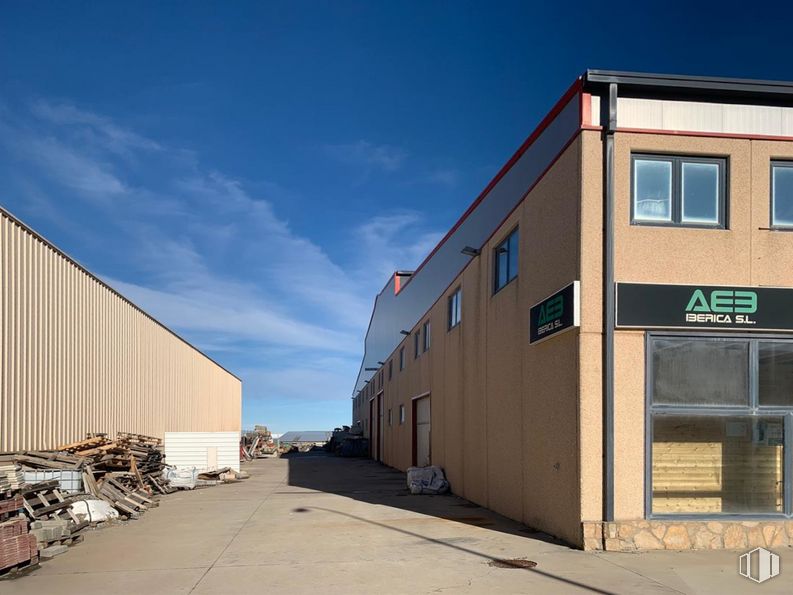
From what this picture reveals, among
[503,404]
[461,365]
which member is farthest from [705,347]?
[461,365]

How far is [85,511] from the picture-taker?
1512cm

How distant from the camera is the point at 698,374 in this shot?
1156 centimetres

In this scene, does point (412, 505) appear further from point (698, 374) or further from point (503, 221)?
point (698, 374)

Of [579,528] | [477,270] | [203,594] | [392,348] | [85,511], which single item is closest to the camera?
[203,594]

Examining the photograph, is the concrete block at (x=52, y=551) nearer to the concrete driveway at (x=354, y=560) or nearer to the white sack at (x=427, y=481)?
the concrete driveway at (x=354, y=560)

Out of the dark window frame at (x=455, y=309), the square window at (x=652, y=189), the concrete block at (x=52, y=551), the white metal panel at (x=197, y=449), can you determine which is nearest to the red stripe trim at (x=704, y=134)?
the square window at (x=652, y=189)

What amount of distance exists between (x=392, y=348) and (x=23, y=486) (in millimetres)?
28074

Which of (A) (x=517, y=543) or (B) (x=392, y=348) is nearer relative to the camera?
(A) (x=517, y=543)

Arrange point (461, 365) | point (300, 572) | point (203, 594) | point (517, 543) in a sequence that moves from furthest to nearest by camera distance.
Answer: point (461, 365)
point (517, 543)
point (300, 572)
point (203, 594)

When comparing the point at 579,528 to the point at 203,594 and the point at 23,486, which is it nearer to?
the point at 203,594

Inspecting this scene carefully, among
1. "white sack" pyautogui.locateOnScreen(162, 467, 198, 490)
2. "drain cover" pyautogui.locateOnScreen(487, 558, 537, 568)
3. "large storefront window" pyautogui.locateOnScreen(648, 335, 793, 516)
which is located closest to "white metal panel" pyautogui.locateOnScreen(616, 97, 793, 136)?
"large storefront window" pyautogui.locateOnScreen(648, 335, 793, 516)

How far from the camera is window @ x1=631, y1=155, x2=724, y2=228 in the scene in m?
11.8

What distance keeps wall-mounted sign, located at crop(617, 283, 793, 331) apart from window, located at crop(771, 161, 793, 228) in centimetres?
124

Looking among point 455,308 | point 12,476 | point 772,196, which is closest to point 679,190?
point 772,196
